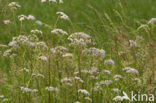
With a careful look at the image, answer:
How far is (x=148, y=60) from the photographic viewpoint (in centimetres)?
384

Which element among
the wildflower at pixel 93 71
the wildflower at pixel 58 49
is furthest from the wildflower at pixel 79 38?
the wildflower at pixel 93 71

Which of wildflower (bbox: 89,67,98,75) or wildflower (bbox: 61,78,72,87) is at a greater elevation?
wildflower (bbox: 89,67,98,75)

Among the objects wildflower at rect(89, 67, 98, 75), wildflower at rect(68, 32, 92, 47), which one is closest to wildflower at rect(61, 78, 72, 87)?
wildflower at rect(89, 67, 98, 75)

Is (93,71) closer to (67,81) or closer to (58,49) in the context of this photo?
(67,81)

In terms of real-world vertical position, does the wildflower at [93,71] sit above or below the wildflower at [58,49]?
below

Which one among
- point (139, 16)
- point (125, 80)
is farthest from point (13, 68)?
point (139, 16)

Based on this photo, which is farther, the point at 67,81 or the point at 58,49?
the point at 58,49

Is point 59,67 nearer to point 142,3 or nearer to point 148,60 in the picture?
point 148,60

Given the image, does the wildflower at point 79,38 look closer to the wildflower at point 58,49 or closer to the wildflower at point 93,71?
the wildflower at point 58,49

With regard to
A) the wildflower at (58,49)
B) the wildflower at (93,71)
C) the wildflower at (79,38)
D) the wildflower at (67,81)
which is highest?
the wildflower at (79,38)

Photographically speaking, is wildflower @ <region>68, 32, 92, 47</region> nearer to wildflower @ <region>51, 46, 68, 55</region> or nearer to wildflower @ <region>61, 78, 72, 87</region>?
wildflower @ <region>51, 46, 68, 55</region>

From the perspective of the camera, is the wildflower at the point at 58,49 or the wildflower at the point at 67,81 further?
the wildflower at the point at 58,49

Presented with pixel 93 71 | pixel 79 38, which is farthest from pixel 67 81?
pixel 79 38

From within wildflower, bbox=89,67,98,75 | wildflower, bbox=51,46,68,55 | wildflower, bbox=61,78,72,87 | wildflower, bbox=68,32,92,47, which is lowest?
wildflower, bbox=61,78,72,87
